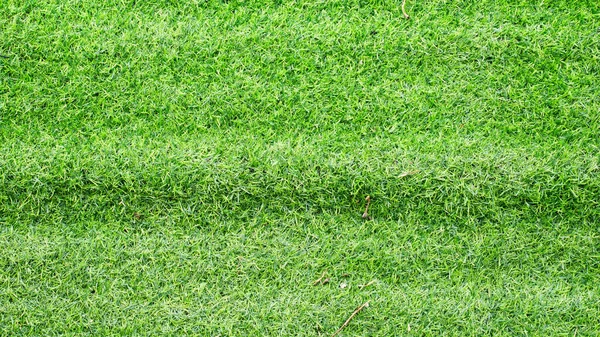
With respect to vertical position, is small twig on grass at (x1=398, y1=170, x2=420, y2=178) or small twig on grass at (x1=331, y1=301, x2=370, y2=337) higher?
small twig on grass at (x1=398, y1=170, x2=420, y2=178)

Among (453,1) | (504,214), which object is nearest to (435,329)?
(504,214)

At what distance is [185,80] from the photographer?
2.55m

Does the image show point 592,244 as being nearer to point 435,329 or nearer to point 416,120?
point 435,329

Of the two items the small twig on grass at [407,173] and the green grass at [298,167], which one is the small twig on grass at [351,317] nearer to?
the green grass at [298,167]

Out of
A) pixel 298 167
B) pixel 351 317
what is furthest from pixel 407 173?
pixel 351 317

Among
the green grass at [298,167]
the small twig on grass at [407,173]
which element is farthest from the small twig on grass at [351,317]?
the small twig on grass at [407,173]

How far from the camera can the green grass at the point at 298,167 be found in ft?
8.01

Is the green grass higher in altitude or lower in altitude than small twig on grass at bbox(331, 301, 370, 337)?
higher

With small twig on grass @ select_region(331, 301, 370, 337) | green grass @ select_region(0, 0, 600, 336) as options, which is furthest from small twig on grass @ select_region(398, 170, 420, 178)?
small twig on grass @ select_region(331, 301, 370, 337)

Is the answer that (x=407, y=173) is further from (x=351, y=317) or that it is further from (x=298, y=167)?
(x=351, y=317)

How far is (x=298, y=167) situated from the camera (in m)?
2.46

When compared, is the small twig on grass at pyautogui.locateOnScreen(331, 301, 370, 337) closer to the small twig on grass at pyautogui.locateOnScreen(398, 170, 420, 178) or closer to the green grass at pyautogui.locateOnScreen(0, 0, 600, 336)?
the green grass at pyautogui.locateOnScreen(0, 0, 600, 336)

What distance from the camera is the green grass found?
2441mm

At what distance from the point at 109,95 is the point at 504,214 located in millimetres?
1873
